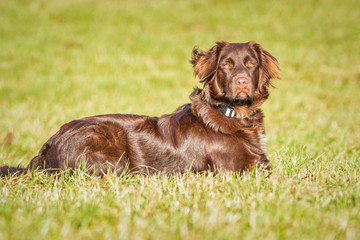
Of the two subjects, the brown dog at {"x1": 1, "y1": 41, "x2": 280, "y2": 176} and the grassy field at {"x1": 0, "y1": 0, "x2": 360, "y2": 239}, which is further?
the brown dog at {"x1": 1, "y1": 41, "x2": 280, "y2": 176}

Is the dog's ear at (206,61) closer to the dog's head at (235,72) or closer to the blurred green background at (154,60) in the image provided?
the dog's head at (235,72)

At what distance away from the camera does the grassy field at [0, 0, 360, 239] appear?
7.99 ft

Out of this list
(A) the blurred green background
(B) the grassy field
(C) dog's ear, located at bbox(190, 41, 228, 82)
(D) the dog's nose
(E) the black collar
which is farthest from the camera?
(A) the blurred green background

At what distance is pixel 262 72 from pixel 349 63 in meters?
11.4

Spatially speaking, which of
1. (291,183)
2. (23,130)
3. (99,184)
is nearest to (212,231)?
(291,183)

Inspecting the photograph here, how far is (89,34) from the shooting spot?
1762 cm

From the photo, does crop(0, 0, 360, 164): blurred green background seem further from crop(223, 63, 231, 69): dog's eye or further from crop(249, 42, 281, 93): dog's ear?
crop(223, 63, 231, 69): dog's eye

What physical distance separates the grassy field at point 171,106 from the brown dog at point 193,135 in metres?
0.25

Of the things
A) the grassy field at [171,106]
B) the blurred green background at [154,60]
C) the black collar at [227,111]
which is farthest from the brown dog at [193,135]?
the blurred green background at [154,60]

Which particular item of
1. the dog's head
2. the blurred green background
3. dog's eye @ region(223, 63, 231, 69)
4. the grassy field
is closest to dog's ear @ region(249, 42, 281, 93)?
the dog's head

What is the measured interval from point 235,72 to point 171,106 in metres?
5.53

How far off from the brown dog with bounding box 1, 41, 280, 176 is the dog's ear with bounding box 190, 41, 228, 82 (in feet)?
0.04

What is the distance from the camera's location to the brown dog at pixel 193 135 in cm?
378

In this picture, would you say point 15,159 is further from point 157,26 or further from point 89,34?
point 157,26
